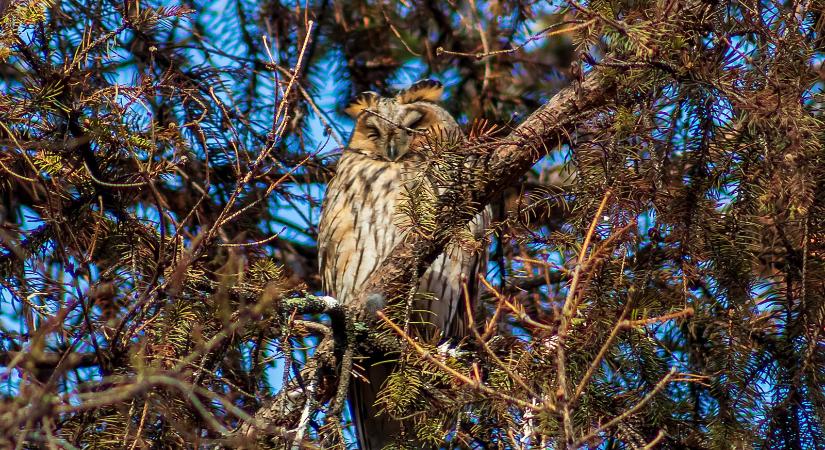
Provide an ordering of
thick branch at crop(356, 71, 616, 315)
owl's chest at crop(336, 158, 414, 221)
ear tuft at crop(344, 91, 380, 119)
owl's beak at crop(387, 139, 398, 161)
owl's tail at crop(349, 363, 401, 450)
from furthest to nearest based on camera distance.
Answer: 1. ear tuft at crop(344, 91, 380, 119)
2. owl's beak at crop(387, 139, 398, 161)
3. owl's chest at crop(336, 158, 414, 221)
4. owl's tail at crop(349, 363, 401, 450)
5. thick branch at crop(356, 71, 616, 315)

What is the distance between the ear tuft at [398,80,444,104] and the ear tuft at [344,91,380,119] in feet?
0.39

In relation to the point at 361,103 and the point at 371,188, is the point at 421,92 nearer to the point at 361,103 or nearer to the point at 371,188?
the point at 361,103

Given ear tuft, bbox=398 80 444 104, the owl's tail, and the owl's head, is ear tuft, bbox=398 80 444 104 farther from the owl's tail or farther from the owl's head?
the owl's tail

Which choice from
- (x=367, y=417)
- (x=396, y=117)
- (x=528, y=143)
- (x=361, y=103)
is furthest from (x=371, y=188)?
(x=528, y=143)

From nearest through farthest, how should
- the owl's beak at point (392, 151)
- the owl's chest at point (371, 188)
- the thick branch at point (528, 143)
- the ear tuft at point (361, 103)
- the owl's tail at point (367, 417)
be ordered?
the thick branch at point (528, 143)
the owl's tail at point (367, 417)
the owl's chest at point (371, 188)
the owl's beak at point (392, 151)
the ear tuft at point (361, 103)

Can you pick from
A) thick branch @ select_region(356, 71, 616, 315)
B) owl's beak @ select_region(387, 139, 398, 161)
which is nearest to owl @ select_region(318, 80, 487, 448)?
owl's beak @ select_region(387, 139, 398, 161)

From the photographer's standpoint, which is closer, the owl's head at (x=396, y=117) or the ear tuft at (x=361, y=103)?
the owl's head at (x=396, y=117)

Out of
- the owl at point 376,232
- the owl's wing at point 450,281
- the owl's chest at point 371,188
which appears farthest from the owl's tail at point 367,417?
the owl's chest at point 371,188

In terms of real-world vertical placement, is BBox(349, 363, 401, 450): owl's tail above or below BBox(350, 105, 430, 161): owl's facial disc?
below

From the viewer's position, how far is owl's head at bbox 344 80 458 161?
3414 millimetres

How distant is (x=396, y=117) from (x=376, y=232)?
0.62m

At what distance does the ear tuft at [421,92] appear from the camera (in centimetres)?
360

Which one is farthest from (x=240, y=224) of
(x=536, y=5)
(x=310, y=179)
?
(x=536, y=5)

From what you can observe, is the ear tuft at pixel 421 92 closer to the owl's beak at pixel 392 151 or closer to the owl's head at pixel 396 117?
the owl's head at pixel 396 117
